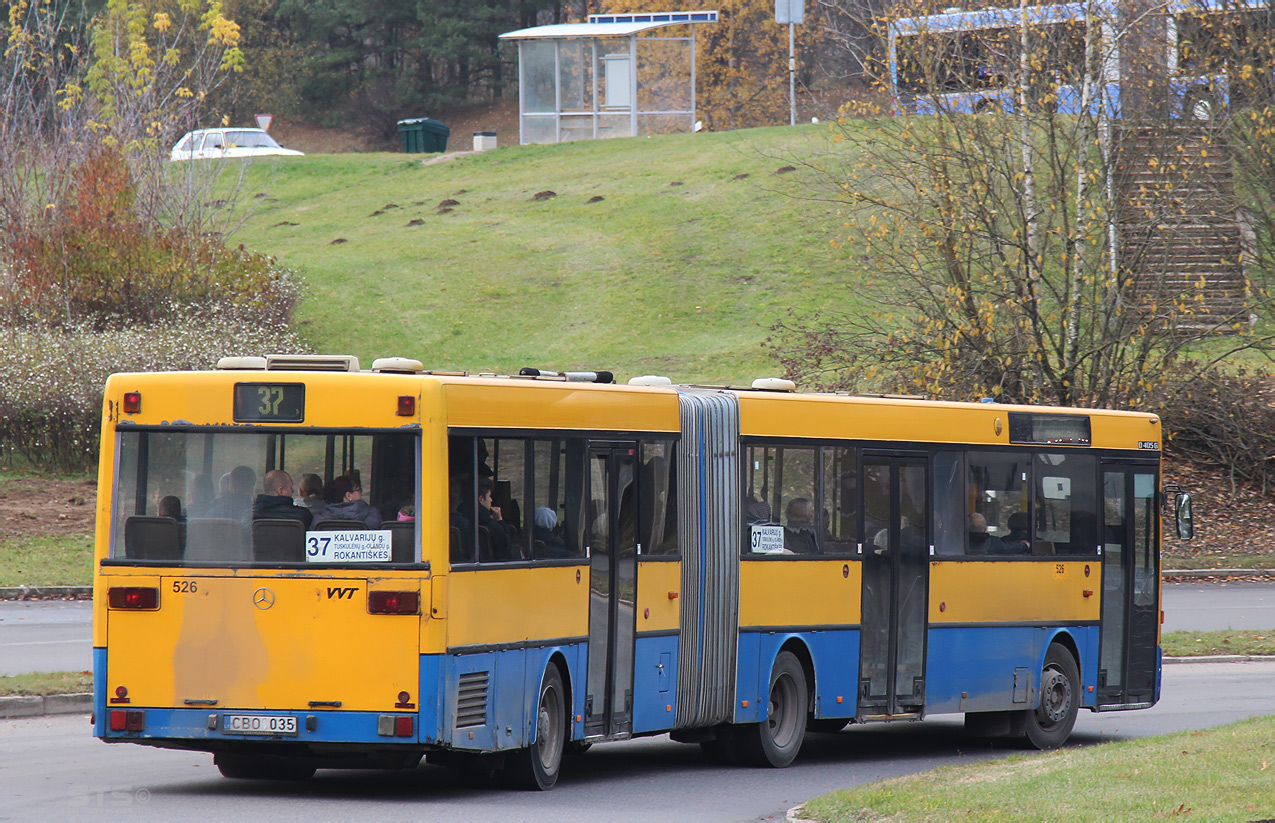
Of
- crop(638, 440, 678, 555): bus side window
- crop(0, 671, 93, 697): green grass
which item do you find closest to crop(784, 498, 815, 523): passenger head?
crop(638, 440, 678, 555): bus side window

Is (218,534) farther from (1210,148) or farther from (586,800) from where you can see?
(1210,148)

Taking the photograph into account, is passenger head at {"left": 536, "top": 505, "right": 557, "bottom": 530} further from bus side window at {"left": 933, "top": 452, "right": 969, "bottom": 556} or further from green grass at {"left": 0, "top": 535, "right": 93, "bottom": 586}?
green grass at {"left": 0, "top": 535, "right": 93, "bottom": 586}

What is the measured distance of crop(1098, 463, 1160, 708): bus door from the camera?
15.9 m

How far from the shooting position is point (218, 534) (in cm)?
1019

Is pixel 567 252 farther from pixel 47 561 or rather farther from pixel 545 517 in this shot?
pixel 545 517

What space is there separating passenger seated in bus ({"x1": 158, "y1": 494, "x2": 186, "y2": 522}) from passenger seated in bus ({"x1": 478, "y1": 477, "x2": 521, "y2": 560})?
5.98 ft

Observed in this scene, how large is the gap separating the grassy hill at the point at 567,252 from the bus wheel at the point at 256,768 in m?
25.8

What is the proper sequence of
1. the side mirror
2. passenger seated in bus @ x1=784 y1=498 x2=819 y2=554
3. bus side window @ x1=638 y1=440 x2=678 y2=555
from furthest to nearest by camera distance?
the side mirror
passenger seated in bus @ x1=784 y1=498 x2=819 y2=554
bus side window @ x1=638 y1=440 x2=678 y2=555

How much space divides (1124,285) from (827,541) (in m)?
15.5

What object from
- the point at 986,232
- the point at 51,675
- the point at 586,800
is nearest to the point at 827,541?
the point at 586,800

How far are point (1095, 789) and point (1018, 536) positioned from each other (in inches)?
209

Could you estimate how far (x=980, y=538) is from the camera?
14820 millimetres

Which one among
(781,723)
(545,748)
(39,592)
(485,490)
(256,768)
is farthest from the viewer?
(39,592)

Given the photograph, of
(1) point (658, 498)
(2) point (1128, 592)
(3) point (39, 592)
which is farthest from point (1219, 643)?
(3) point (39, 592)
